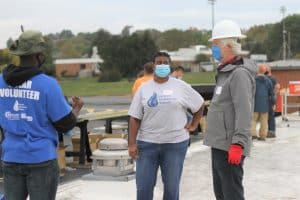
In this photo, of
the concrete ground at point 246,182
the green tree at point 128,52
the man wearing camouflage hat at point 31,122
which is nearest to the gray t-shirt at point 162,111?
the concrete ground at point 246,182

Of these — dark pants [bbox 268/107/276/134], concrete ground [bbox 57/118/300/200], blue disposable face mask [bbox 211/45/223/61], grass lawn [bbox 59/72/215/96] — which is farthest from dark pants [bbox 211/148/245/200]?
grass lawn [bbox 59/72/215/96]

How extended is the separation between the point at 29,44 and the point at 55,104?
0.46 meters

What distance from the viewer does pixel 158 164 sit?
5.86 meters

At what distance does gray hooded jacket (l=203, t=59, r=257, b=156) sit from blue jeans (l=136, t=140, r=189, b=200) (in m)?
0.79

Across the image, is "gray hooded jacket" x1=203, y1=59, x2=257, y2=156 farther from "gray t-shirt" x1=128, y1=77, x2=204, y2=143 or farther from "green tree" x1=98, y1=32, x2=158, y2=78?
"green tree" x1=98, y1=32, x2=158, y2=78

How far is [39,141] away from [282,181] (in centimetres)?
536

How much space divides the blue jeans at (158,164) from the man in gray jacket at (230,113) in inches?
29.0

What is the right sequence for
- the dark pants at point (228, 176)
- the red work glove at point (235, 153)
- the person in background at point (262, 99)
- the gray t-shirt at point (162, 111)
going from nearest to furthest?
1. the red work glove at point (235, 153)
2. the dark pants at point (228, 176)
3. the gray t-shirt at point (162, 111)
4. the person in background at point (262, 99)

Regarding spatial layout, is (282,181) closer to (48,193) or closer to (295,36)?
(48,193)

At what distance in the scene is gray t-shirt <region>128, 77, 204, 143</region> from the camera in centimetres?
572

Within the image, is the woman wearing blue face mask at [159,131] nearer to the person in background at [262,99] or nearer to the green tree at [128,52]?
the person in background at [262,99]

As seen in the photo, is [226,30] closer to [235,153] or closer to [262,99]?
[235,153]

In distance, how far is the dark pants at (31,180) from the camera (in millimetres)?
4035

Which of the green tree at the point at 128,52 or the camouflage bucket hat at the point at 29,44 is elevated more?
the camouflage bucket hat at the point at 29,44
